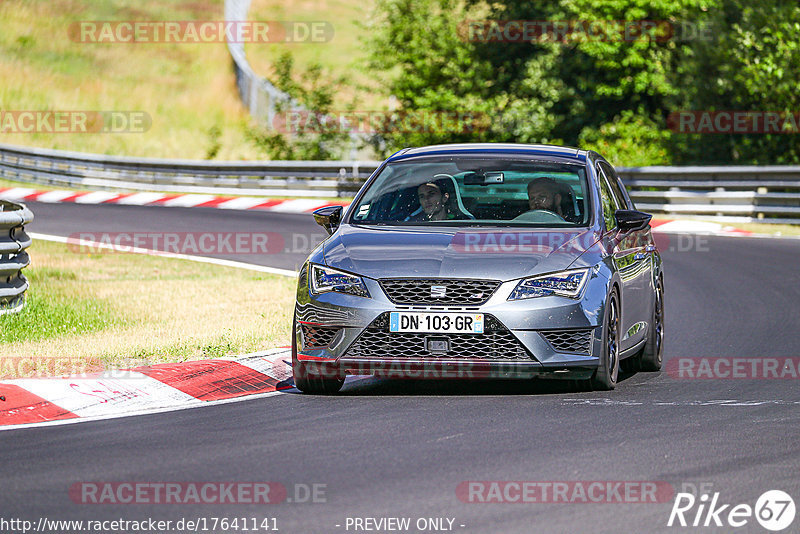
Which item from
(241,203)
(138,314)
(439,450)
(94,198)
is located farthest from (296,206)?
(439,450)

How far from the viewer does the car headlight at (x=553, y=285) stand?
8.55m

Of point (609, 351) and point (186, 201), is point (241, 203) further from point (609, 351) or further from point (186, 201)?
point (609, 351)

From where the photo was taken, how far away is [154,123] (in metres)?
61.8

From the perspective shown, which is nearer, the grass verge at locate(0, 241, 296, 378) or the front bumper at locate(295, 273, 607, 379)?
the front bumper at locate(295, 273, 607, 379)

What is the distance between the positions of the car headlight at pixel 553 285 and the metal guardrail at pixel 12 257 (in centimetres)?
515

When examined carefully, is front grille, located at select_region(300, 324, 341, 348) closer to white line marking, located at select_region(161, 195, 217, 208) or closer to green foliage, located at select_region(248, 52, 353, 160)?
white line marking, located at select_region(161, 195, 217, 208)

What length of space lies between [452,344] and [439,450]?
1.51 metres

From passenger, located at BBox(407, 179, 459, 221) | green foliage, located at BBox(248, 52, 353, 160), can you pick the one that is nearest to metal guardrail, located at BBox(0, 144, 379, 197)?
green foliage, located at BBox(248, 52, 353, 160)

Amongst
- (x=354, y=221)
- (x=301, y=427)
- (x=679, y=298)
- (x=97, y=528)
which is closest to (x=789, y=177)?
(x=679, y=298)

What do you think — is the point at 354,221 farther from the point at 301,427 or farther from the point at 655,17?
the point at 655,17

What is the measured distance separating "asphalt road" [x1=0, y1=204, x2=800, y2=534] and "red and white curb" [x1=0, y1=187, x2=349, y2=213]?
62.9 feet

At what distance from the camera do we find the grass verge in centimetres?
1026

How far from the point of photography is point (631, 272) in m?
9.71

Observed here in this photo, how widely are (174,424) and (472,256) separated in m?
2.16
